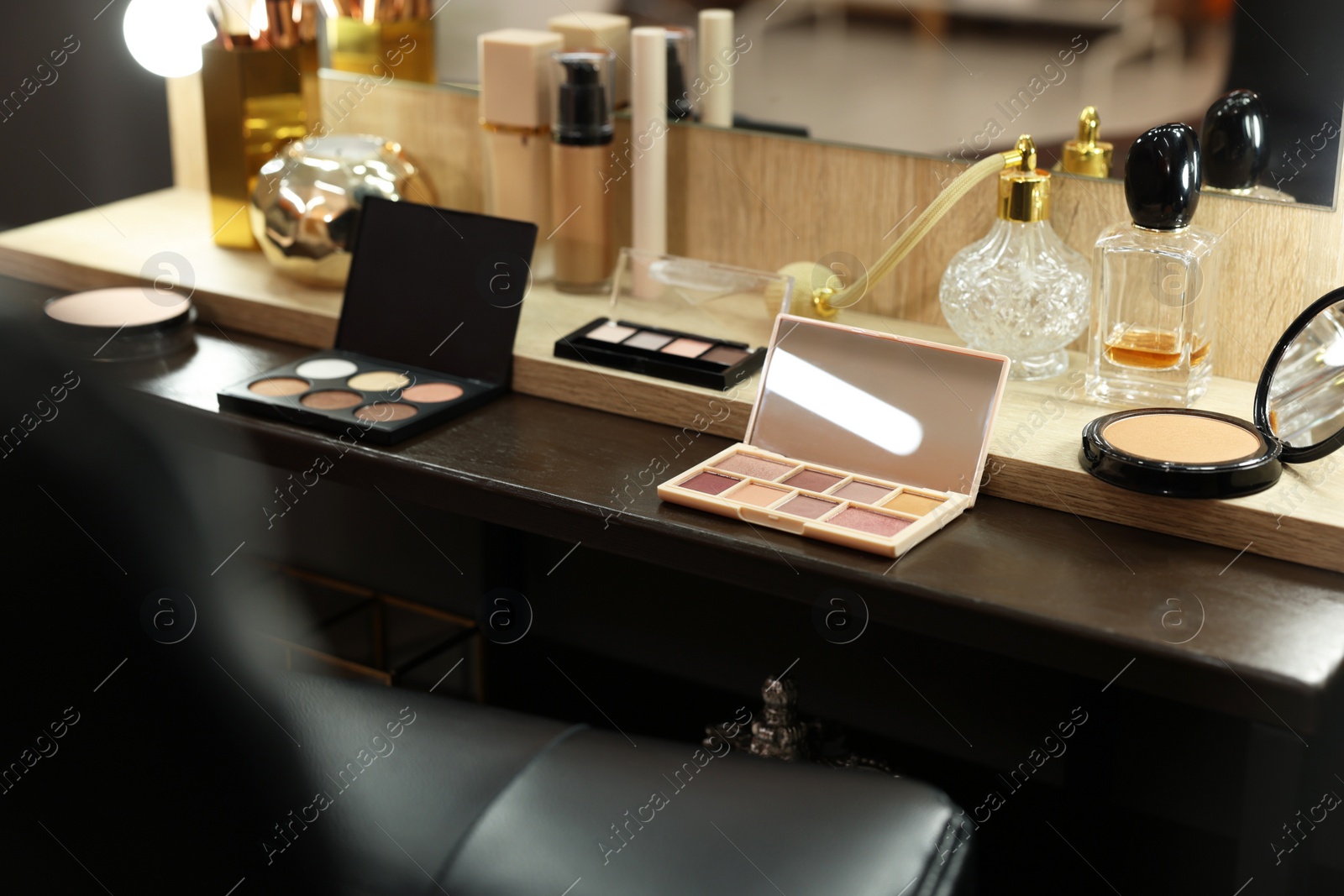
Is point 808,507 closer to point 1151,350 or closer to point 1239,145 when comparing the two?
point 1151,350

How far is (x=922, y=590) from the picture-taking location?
0.89 m

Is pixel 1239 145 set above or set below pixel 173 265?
above

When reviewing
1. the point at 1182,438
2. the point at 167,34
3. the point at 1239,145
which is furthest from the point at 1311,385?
the point at 167,34

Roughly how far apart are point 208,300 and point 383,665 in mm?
491

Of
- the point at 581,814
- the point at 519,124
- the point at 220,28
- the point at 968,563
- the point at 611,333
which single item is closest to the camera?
the point at 581,814

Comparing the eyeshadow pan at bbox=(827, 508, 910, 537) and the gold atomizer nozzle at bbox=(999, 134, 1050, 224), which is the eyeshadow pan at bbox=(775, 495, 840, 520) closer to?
the eyeshadow pan at bbox=(827, 508, 910, 537)

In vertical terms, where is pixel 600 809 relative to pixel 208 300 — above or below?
below

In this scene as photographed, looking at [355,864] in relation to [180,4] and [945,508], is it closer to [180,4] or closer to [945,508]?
[945,508]

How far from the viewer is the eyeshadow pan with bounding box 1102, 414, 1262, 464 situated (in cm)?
96

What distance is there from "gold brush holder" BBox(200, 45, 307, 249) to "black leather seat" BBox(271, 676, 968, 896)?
749 mm

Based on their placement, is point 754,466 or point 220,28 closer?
point 754,466

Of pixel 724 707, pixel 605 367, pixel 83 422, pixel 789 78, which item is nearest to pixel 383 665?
pixel 724 707

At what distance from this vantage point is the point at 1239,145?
42.1 inches

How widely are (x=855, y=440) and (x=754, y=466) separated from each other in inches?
3.2
